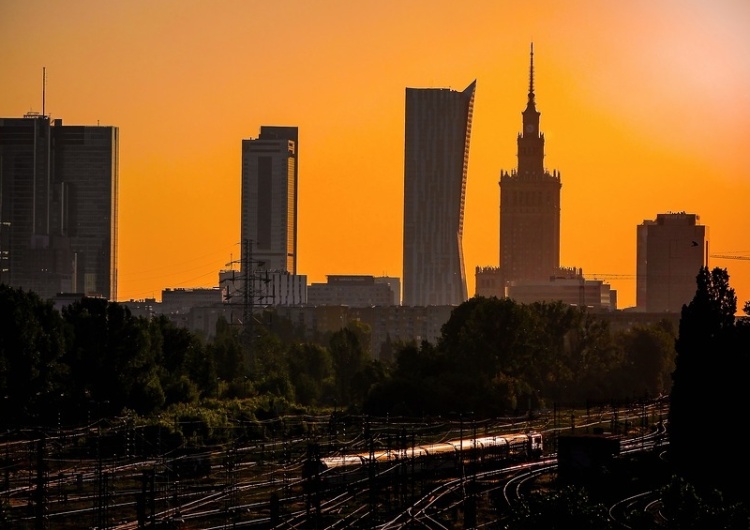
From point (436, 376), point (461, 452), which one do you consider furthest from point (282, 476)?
point (436, 376)

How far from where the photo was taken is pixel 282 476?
67812mm

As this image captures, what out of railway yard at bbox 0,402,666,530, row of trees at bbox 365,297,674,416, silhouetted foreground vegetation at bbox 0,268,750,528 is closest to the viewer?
railway yard at bbox 0,402,666,530

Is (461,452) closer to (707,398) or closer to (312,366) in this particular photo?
(707,398)

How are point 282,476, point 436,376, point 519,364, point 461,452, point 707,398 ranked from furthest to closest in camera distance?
point 519,364 → point 436,376 → point 282,476 → point 461,452 → point 707,398

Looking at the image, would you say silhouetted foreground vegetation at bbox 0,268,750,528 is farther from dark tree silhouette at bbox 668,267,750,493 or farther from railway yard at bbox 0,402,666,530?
railway yard at bbox 0,402,666,530

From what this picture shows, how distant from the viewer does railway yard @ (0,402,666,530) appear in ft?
181

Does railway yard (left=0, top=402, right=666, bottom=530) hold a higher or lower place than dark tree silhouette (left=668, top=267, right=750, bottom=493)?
lower

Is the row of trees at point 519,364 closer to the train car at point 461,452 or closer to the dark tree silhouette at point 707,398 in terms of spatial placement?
the train car at point 461,452

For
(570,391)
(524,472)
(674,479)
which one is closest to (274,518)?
(674,479)

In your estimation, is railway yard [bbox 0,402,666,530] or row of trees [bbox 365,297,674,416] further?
row of trees [bbox 365,297,674,416]

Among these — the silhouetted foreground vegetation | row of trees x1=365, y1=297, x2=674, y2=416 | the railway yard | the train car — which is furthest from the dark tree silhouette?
row of trees x1=365, y1=297, x2=674, y2=416

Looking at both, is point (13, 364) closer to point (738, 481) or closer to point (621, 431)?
point (621, 431)

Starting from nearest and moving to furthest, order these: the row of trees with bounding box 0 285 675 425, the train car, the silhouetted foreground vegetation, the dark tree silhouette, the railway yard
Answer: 1. the railway yard
2. the dark tree silhouette
3. the silhouetted foreground vegetation
4. the train car
5. the row of trees with bounding box 0 285 675 425

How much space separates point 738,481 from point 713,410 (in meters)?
3.87
